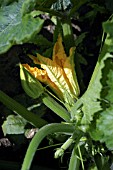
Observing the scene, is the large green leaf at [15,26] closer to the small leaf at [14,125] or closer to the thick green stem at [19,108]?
the thick green stem at [19,108]

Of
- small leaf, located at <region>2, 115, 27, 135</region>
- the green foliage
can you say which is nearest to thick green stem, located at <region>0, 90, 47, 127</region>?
the green foliage

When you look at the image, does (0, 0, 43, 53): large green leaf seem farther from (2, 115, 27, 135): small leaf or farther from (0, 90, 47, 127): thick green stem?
(2, 115, 27, 135): small leaf

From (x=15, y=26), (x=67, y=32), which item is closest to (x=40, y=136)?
(x=15, y=26)

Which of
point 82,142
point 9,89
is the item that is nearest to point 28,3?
point 82,142

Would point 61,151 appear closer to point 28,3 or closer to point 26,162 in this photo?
point 26,162

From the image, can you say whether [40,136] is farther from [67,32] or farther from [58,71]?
[67,32]

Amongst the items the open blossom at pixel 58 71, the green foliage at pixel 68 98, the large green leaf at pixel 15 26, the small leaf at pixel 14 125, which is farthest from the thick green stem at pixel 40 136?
the small leaf at pixel 14 125
